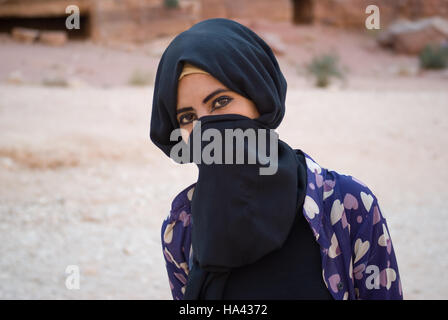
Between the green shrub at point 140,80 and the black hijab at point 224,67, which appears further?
the green shrub at point 140,80

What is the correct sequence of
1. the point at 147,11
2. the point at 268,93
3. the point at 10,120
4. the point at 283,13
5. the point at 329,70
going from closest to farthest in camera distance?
the point at 268,93, the point at 10,120, the point at 329,70, the point at 147,11, the point at 283,13

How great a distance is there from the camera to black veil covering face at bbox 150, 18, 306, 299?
4.44 ft

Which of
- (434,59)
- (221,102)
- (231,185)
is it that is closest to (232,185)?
(231,185)

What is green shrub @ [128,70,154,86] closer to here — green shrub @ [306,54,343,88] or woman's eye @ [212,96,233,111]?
green shrub @ [306,54,343,88]

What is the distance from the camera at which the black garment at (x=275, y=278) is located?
1.37 m

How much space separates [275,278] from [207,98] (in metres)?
0.52

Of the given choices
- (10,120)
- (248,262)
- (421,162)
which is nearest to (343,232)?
(248,262)

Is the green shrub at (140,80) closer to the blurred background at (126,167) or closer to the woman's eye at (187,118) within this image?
the blurred background at (126,167)

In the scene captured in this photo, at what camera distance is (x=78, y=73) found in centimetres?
1380

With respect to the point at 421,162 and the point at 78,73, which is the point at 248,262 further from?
the point at 78,73

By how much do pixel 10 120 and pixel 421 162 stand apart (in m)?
5.66

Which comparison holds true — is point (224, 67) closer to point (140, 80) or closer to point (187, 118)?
point (187, 118)

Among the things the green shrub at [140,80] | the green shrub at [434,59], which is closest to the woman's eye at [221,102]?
the green shrub at [140,80]

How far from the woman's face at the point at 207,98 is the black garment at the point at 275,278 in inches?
15.5
